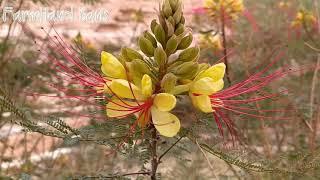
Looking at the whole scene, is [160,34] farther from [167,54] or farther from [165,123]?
[165,123]

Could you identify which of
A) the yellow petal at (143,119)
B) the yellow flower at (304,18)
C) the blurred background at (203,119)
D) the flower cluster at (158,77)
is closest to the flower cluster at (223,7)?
the blurred background at (203,119)

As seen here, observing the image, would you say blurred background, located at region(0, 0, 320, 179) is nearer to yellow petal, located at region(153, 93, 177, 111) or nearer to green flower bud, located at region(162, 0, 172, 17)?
yellow petal, located at region(153, 93, 177, 111)

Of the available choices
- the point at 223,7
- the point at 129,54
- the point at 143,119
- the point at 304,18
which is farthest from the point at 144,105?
the point at 304,18

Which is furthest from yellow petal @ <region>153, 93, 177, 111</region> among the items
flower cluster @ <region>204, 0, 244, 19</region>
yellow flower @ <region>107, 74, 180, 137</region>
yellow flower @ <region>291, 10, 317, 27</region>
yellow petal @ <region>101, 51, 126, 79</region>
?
yellow flower @ <region>291, 10, 317, 27</region>

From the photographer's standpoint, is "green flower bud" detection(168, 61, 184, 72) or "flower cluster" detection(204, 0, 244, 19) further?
"flower cluster" detection(204, 0, 244, 19)

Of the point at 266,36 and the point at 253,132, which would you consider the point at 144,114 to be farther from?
the point at 266,36

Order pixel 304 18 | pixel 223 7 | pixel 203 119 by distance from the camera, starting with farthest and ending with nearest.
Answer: pixel 304 18 < pixel 223 7 < pixel 203 119
